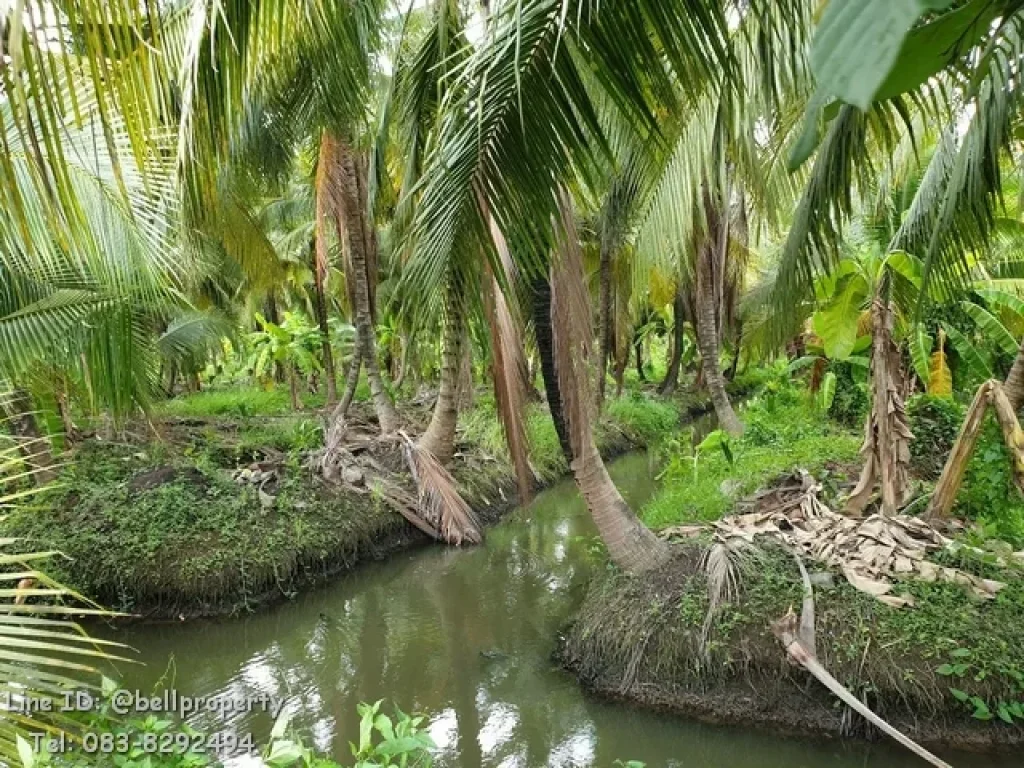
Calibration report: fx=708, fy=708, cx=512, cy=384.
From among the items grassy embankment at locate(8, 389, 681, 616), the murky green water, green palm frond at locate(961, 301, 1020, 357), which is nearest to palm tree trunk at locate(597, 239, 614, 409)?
grassy embankment at locate(8, 389, 681, 616)

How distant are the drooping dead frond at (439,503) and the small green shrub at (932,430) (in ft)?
13.0

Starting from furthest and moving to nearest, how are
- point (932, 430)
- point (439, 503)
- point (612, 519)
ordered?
point (439, 503), point (932, 430), point (612, 519)

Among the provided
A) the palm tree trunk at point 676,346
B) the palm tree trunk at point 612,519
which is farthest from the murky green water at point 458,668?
the palm tree trunk at point 676,346

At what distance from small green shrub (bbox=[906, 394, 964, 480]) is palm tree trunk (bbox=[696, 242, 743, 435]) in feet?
8.17

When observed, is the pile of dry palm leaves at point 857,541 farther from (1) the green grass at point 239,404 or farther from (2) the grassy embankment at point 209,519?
(1) the green grass at point 239,404

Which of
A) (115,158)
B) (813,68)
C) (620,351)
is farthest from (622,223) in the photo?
(813,68)

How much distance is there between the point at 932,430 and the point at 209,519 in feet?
20.2

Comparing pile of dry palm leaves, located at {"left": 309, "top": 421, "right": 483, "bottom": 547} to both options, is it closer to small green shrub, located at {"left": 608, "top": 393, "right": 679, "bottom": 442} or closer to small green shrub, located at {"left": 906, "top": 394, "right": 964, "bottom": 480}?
small green shrub, located at {"left": 906, "top": 394, "right": 964, "bottom": 480}

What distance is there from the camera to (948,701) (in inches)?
132

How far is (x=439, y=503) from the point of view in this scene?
6.91m

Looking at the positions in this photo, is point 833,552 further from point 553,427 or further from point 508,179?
point 553,427

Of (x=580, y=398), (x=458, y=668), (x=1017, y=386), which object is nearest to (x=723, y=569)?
(x=580, y=398)

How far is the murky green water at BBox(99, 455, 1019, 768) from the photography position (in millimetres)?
3596

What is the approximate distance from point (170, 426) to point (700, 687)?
283 inches
